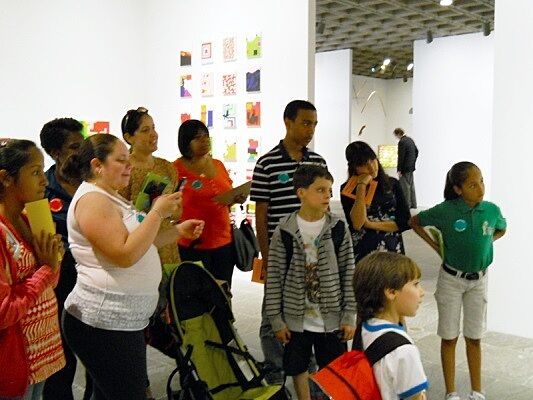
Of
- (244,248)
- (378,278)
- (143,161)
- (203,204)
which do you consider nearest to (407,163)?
(244,248)

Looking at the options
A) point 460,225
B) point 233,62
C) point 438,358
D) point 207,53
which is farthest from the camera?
point 207,53

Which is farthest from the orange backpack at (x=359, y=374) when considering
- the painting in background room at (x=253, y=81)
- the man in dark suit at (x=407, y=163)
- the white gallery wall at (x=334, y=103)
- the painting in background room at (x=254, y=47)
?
the white gallery wall at (x=334, y=103)

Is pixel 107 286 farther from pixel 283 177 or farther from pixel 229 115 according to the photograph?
pixel 229 115

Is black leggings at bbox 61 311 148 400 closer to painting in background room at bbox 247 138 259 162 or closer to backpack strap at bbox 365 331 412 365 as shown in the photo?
backpack strap at bbox 365 331 412 365

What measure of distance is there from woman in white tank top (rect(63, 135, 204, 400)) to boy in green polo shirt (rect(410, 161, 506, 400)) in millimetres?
1577

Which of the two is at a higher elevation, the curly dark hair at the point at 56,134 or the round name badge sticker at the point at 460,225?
the curly dark hair at the point at 56,134

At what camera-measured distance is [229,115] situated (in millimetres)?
6012

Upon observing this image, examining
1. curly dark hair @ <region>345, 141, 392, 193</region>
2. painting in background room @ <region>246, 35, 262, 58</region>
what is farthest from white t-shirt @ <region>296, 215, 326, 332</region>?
painting in background room @ <region>246, 35, 262, 58</region>

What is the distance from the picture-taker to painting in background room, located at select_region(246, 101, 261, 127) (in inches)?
225

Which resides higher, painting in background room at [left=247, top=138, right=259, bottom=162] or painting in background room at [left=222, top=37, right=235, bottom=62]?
painting in background room at [left=222, top=37, right=235, bottom=62]

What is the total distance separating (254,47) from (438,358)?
3.24m

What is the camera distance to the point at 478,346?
319 centimetres

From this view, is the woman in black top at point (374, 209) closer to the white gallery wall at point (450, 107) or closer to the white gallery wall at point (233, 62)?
the white gallery wall at point (233, 62)

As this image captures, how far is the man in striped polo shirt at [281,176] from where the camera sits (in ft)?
10.8
